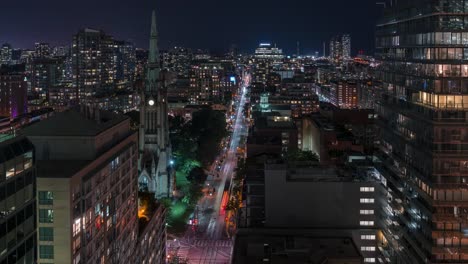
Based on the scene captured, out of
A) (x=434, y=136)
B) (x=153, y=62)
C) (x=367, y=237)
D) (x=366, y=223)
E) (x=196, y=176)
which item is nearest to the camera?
(x=434, y=136)

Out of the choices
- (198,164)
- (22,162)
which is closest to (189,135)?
(198,164)

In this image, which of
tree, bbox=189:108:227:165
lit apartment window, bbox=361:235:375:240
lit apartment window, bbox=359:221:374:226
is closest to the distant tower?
tree, bbox=189:108:227:165

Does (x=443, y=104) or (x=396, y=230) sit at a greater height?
(x=443, y=104)

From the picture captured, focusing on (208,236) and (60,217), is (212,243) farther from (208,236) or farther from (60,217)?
(60,217)

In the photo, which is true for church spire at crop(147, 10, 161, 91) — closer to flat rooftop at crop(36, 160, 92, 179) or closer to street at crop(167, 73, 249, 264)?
street at crop(167, 73, 249, 264)

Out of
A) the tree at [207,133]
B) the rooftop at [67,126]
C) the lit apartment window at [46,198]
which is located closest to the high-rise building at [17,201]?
the lit apartment window at [46,198]

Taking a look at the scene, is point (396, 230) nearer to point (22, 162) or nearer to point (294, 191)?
point (294, 191)

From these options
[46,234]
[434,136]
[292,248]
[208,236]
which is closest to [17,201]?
[46,234]
